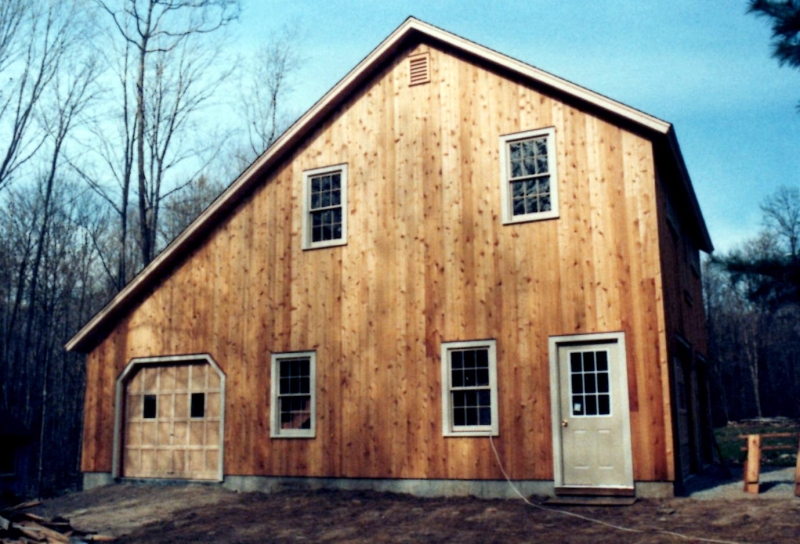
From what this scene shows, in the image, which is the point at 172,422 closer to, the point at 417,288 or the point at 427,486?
the point at 427,486

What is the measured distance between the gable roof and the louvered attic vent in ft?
1.35

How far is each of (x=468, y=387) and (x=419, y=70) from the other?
616cm

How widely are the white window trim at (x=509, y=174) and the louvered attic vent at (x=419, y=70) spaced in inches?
84.8

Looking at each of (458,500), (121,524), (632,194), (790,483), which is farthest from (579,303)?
(121,524)

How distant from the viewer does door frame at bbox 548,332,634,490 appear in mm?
11531

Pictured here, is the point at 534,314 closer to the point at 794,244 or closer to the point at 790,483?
the point at 790,483

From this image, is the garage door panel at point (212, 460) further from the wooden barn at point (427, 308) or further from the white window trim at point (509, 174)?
the white window trim at point (509, 174)

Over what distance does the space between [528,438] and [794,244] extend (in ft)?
119

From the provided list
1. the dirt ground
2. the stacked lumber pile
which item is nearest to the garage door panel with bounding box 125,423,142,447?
the dirt ground

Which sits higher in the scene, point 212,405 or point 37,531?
point 212,405

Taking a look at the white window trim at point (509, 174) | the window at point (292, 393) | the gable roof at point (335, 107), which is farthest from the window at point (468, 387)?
the gable roof at point (335, 107)

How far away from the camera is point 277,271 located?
15023 millimetres

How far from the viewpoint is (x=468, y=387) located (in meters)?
13.0

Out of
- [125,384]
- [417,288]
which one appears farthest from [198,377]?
[417,288]
